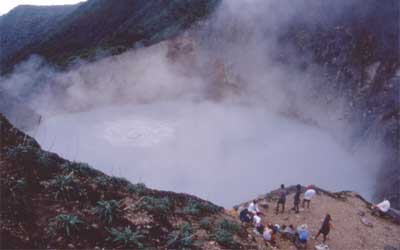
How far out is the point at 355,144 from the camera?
2309cm

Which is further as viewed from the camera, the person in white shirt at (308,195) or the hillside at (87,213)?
the person in white shirt at (308,195)

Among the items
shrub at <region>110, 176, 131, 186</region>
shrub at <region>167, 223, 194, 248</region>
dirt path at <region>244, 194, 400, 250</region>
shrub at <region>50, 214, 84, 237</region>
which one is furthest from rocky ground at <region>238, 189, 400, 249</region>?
shrub at <region>50, 214, 84, 237</region>

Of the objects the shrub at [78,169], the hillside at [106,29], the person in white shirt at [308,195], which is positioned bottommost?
the shrub at [78,169]

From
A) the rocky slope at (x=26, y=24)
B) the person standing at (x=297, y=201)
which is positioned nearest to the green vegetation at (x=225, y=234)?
the person standing at (x=297, y=201)

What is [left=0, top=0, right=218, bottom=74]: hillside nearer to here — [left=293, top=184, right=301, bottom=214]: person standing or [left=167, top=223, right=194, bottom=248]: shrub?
[left=293, top=184, right=301, bottom=214]: person standing

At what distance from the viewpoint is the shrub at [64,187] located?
7802 mm

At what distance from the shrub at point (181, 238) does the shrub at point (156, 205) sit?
33.7 inches

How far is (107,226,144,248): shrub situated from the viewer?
6.72 meters

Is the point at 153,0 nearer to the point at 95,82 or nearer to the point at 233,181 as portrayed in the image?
the point at 95,82

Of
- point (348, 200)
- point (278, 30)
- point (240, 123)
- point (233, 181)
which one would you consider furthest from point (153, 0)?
point (348, 200)

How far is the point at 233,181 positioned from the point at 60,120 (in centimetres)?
1668

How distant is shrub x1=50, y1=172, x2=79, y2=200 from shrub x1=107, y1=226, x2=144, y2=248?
60.5 inches

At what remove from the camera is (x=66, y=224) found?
21.6 feet

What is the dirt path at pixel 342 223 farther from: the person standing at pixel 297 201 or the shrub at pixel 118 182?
the shrub at pixel 118 182
